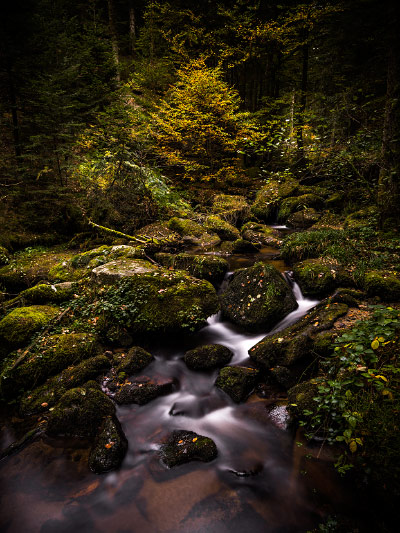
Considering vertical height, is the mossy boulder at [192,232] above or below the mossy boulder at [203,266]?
above

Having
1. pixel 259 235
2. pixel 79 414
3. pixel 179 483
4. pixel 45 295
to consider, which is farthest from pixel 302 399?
pixel 259 235

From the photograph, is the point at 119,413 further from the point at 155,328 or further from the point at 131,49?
the point at 131,49

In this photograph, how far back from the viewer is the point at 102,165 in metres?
7.74

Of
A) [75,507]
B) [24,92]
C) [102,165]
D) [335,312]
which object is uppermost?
[24,92]

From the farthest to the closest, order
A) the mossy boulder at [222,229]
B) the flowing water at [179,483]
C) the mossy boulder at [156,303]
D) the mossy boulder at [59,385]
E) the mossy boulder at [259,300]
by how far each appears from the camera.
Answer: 1. the mossy boulder at [222,229]
2. the mossy boulder at [259,300]
3. the mossy boulder at [156,303]
4. the mossy boulder at [59,385]
5. the flowing water at [179,483]

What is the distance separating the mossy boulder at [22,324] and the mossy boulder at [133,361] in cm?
172

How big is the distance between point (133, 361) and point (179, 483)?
2036 mm

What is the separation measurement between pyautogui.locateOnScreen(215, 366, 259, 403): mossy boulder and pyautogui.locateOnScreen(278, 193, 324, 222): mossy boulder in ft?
31.2

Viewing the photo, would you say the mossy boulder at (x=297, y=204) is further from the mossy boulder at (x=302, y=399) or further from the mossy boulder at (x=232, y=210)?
the mossy boulder at (x=302, y=399)

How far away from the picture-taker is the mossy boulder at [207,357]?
4918 mm

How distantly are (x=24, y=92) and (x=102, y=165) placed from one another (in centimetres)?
653

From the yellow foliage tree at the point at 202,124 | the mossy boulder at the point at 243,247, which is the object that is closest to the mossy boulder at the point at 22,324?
the mossy boulder at the point at 243,247

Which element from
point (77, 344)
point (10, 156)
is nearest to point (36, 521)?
point (77, 344)

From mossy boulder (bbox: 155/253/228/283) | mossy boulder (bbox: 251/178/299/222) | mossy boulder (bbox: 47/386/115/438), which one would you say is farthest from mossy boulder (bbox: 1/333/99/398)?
mossy boulder (bbox: 251/178/299/222)
